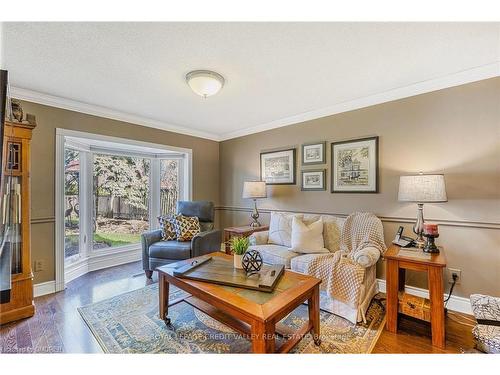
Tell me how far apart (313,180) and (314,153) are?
1.26 ft

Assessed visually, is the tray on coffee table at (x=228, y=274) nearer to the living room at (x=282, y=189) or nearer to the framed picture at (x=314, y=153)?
the living room at (x=282, y=189)

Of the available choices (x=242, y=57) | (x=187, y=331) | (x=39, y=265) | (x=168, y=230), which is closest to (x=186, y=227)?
(x=168, y=230)

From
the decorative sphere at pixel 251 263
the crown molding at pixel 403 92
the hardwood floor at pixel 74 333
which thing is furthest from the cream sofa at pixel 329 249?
the crown molding at pixel 403 92

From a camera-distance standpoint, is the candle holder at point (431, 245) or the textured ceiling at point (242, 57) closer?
the textured ceiling at point (242, 57)

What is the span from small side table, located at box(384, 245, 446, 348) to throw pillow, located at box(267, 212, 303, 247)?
1185 millimetres

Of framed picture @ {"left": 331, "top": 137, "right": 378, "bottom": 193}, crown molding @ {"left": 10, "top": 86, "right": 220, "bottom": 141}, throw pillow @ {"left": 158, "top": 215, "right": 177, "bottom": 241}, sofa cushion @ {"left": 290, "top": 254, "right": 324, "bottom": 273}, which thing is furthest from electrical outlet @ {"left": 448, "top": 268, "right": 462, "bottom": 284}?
crown molding @ {"left": 10, "top": 86, "right": 220, "bottom": 141}

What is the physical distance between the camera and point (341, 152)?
2936 mm

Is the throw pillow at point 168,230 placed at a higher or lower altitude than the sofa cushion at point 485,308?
higher

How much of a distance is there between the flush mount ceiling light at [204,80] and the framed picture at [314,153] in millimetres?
1621

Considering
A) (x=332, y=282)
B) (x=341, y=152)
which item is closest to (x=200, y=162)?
(x=341, y=152)

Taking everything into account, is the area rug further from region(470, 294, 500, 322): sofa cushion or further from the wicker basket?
region(470, 294, 500, 322): sofa cushion

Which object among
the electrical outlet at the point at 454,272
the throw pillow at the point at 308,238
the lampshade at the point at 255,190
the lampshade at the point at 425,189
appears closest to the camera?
the lampshade at the point at 425,189

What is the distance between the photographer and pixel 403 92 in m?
2.45

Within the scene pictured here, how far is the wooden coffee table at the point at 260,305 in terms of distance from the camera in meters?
1.25
